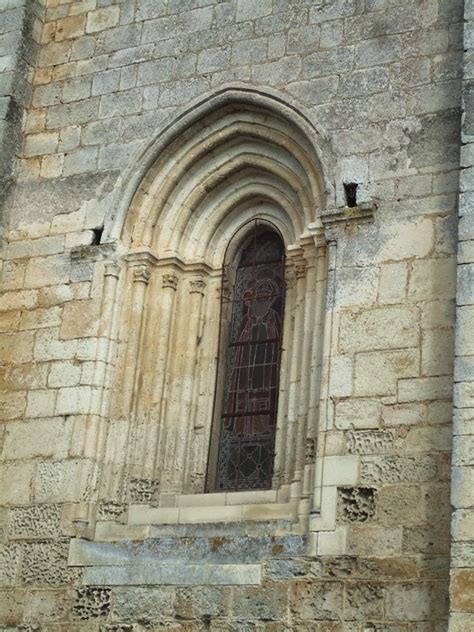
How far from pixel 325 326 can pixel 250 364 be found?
44.3 inches

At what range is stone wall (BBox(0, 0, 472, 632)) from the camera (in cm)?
793

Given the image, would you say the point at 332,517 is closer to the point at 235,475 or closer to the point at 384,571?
the point at 384,571

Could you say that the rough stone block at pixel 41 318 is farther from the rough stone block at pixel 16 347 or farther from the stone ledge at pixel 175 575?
the stone ledge at pixel 175 575

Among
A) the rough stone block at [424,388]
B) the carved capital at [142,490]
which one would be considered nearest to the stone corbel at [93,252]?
the carved capital at [142,490]

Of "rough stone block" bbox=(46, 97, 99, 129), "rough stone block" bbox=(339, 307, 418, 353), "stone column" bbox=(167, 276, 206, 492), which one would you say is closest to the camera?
"rough stone block" bbox=(339, 307, 418, 353)

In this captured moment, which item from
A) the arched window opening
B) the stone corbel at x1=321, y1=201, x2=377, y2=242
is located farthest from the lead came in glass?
the stone corbel at x1=321, y1=201, x2=377, y2=242

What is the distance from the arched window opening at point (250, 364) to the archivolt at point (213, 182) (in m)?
0.24

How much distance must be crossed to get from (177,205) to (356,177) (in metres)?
1.72

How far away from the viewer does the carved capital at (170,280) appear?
980 cm

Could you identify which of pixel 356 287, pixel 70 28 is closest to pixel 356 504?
pixel 356 287

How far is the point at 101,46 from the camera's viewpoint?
10.6 metres

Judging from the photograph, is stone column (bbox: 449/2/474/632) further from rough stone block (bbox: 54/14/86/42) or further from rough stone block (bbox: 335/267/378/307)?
rough stone block (bbox: 54/14/86/42)

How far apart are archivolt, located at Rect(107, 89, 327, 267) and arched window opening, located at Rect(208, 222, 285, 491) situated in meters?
0.24

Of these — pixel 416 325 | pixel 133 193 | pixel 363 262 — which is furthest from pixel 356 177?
pixel 133 193
